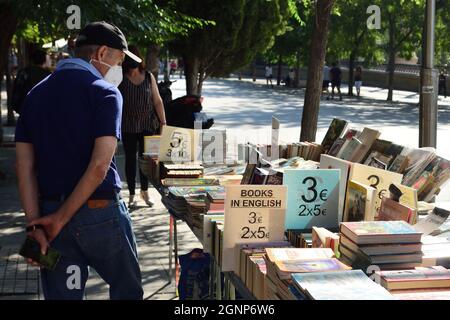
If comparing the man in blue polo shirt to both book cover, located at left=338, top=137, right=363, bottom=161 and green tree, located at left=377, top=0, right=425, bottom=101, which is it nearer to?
book cover, located at left=338, top=137, right=363, bottom=161

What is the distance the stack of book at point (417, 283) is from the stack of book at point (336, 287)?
0.53 ft

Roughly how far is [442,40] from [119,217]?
1329 inches

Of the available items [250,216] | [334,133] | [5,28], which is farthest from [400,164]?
[5,28]

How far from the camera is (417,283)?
3088 mm

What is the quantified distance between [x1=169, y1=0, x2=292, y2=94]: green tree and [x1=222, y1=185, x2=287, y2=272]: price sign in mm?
9102

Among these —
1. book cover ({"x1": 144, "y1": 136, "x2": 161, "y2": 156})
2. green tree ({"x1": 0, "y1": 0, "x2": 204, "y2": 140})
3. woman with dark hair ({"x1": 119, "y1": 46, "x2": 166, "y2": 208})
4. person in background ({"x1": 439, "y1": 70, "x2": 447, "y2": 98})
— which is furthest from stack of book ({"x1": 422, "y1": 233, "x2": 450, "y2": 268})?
person in background ({"x1": 439, "y1": 70, "x2": 447, "y2": 98})

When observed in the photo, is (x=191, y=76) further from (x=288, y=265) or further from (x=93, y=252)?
(x=288, y=265)

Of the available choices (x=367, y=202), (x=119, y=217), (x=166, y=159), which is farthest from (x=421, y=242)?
(x=166, y=159)

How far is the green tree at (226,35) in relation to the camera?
510 inches

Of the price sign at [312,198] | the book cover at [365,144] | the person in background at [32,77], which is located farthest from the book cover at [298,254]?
the person in background at [32,77]

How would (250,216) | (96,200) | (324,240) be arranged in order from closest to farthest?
1. (96,200)
2. (324,240)
3. (250,216)

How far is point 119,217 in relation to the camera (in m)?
3.46

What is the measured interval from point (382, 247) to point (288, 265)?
44cm
